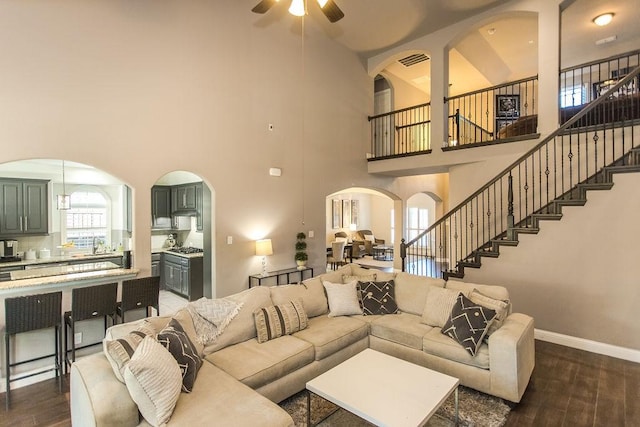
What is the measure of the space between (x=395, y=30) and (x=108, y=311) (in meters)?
6.81

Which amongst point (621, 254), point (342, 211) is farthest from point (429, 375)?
point (342, 211)

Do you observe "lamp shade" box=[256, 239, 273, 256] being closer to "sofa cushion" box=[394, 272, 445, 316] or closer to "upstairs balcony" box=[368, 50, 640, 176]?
"sofa cushion" box=[394, 272, 445, 316]

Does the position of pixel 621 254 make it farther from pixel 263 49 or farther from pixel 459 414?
pixel 263 49

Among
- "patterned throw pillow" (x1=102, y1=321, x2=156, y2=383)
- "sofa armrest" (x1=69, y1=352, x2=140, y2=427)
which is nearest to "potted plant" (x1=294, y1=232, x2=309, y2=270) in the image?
"patterned throw pillow" (x1=102, y1=321, x2=156, y2=383)

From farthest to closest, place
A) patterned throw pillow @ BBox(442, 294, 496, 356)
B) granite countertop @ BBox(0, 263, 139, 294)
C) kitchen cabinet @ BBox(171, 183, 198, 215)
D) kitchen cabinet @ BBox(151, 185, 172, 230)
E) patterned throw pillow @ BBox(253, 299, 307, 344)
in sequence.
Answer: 1. kitchen cabinet @ BBox(151, 185, 172, 230)
2. kitchen cabinet @ BBox(171, 183, 198, 215)
3. granite countertop @ BBox(0, 263, 139, 294)
4. patterned throw pillow @ BBox(253, 299, 307, 344)
5. patterned throw pillow @ BBox(442, 294, 496, 356)

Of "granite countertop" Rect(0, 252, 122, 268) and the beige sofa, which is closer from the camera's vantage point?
the beige sofa

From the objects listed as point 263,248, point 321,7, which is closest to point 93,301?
point 263,248

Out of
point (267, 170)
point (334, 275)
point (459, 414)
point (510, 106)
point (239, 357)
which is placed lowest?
point (459, 414)

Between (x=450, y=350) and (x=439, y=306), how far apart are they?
57cm

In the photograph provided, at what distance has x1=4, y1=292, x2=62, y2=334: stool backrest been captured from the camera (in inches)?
120

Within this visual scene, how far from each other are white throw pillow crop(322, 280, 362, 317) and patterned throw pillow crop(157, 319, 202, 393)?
183 centimetres

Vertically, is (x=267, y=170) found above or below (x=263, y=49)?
below

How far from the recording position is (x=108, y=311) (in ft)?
12.0

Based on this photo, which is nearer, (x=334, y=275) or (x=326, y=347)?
(x=326, y=347)
